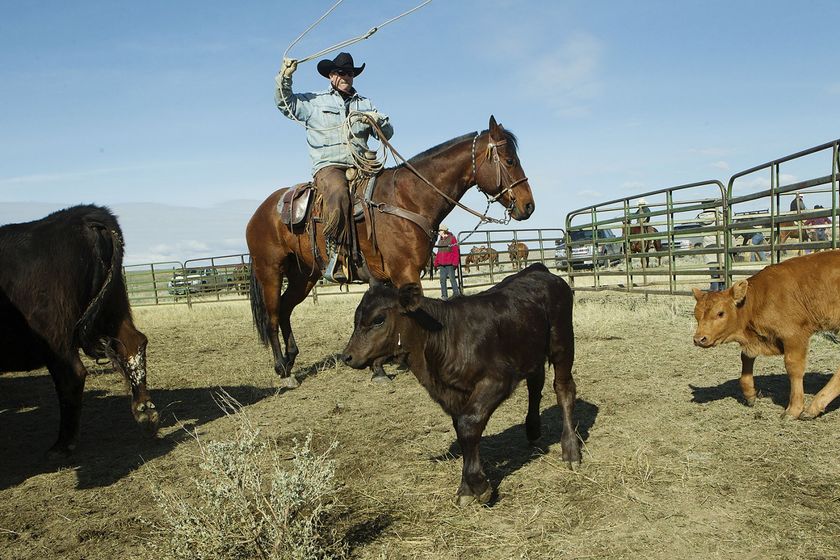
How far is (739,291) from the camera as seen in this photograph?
471 centimetres

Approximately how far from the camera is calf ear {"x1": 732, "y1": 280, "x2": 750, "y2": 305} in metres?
4.71

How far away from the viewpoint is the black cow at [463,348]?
3537 mm

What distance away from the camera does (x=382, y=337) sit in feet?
11.8

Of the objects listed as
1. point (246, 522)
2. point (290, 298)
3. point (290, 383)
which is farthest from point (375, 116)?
point (246, 522)

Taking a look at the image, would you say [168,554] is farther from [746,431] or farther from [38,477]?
[746,431]

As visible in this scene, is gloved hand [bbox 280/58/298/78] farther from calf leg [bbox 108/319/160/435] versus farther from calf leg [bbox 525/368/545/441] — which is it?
calf leg [bbox 525/368/545/441]

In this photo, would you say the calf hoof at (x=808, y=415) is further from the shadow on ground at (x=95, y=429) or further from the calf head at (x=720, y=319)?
the shadow on ground at (x=95, y=429)

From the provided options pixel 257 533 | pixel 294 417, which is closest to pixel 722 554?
pixel 257 533

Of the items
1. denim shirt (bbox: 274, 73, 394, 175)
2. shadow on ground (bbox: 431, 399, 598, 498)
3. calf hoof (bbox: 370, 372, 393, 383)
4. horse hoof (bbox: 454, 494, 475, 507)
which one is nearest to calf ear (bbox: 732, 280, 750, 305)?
shadow on ground (bbox: 431, 399, 598, 498)

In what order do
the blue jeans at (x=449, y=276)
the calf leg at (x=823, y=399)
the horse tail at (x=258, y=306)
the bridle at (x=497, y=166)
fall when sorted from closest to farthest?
1. the calf leg at (x=823, y=399)
2. the bridle at (x=497, y=166)
3. the horse tail at (x=258, y=306)
4. the blue jeans at (x=449, y=276)

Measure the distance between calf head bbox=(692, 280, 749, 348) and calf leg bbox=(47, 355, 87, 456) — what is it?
453 centimetres

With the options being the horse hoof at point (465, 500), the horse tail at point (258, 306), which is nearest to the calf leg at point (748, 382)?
the horse hoof at point (465, 500)

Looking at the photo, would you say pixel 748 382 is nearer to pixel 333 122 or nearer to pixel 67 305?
pixel 333 122

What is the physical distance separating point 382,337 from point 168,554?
1.46 meters
